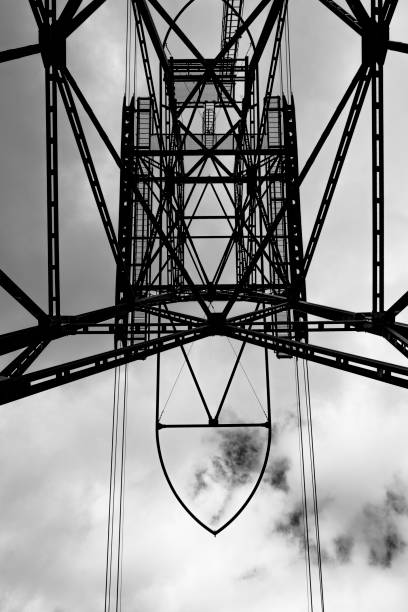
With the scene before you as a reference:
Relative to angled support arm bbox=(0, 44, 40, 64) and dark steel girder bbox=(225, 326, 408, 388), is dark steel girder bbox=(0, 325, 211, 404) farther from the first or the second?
angled support arm bbox=(0, 44, 40, 64)

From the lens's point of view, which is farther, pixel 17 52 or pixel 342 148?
pixel 342 148

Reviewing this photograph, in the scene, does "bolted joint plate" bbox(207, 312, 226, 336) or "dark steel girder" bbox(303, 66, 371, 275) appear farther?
"bolted joint plate" bbox(207, 312, 226, 336)

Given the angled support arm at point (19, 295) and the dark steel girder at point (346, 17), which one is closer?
the angled support arm at point (19, 295)

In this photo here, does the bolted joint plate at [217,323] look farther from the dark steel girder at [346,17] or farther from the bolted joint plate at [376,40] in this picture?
the dark steel girder at [346,17]

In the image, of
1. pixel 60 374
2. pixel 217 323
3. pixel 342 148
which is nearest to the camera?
pixel 60 374

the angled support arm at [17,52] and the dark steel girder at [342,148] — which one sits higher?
the angled support arm at [17,52]

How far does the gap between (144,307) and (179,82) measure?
33.5 feet

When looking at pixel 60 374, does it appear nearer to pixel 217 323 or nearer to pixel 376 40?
pixel 217 323

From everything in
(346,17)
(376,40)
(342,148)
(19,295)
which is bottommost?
(19,295)

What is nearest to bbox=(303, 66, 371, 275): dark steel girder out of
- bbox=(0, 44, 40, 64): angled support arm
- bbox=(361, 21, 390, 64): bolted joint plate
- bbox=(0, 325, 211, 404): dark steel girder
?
bbox=(361, 21, 390, 64): bolted joint plate

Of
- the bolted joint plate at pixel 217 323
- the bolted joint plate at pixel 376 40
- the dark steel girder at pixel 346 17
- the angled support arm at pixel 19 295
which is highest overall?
the dark steel girder at pixel 346 17

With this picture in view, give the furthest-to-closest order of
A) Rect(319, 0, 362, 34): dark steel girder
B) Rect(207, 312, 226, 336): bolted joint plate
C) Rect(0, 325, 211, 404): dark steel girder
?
1. Rect(207, 312, 226, 336): bolted joint plate
2. Rect(319, 0, 362, 34): dark steel girder
3. Rect(0, 325, 211, 404): dark steel girder

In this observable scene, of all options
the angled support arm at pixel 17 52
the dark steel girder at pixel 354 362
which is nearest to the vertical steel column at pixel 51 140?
the angled support arm at pixel 17 52

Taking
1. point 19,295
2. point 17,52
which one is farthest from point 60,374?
point 17,52
